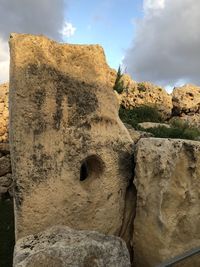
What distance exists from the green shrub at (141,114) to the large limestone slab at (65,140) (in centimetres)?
790

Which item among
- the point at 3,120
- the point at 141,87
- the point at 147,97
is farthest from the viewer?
the point at 141,87

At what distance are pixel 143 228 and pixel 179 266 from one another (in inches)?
27.1

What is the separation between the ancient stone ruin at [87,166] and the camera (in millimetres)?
5664

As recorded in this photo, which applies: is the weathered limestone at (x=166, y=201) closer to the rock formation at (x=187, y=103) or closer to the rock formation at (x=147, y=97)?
the rock formation at (x=147, y=97)

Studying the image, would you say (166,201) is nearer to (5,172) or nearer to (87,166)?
(87,166)

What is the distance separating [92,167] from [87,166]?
8 centimetres

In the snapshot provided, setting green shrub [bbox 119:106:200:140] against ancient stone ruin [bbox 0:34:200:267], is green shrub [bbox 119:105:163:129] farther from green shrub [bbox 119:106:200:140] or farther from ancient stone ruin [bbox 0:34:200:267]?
ancient stone ruin [bbox 0:34:200:267]

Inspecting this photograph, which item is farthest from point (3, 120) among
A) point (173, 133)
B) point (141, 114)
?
point (141, 114)

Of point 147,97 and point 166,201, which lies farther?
point 147,97

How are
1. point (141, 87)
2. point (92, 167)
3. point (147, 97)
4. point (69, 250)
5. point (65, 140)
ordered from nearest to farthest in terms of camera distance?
point (69, 250), point (65, 140), point (92, 167), point (147, 97), point (141, 87)

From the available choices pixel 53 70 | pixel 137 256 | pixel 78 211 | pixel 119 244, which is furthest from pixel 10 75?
pixel 137 256

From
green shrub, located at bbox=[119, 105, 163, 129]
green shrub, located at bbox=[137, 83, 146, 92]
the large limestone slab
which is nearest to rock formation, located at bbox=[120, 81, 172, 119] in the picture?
green shrub, located at bbox=[137, 83, 146, 92]

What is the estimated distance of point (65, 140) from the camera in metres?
5.94

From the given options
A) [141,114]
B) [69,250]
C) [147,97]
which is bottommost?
[69,250]
